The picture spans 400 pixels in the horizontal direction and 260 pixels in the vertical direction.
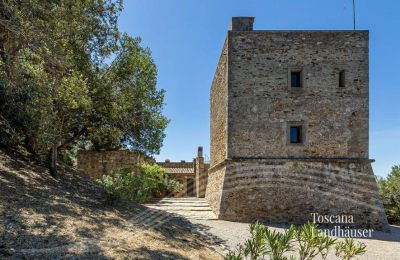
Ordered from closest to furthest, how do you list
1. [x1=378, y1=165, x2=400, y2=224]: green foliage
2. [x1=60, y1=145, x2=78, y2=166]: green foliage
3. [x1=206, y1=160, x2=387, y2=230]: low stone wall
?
1. [x1=206, y1=160, x2=387, y2=230]: low stone wall
2. [x1=378, y1=165, x2=400, y2=224]: green foliage
3. [x1=60, y1=145, x2=78, y2=166]: green foliage

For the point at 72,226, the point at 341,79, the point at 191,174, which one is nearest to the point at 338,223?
the point at 341,79

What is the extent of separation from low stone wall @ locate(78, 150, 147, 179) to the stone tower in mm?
7250

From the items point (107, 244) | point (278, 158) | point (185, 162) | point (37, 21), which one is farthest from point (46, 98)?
point (185, 162)

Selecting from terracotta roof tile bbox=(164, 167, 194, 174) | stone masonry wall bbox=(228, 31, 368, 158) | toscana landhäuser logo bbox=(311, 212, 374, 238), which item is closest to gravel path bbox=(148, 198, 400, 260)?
toscana landhäuser logo bbox=(311, 212, 374, 238)

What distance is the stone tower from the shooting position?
34.9 ft

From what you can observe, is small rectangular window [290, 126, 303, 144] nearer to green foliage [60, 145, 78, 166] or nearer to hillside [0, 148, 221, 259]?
hillside [0, 148, 221, 259]

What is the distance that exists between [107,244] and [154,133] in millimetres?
6235

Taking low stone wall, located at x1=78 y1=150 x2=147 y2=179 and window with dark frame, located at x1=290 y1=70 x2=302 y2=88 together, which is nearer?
window with dark frame, located at x1=290 y1=70 x2=302 y2=88

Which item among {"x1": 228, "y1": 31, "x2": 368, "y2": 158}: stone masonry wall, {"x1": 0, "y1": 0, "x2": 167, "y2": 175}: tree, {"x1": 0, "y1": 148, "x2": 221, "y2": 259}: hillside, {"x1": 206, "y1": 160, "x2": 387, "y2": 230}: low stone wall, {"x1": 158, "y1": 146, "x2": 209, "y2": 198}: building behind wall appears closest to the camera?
{"x1": 0, "y1": 148, "x2": 221, "y2": 259}: hillside

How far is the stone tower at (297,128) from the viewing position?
10.6 m

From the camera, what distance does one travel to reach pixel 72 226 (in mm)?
5391

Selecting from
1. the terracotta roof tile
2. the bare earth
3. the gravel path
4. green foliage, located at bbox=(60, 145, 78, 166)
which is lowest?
the gravel path

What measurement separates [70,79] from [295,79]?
8.65 meters

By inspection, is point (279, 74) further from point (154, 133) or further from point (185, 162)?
point (185, 162)
